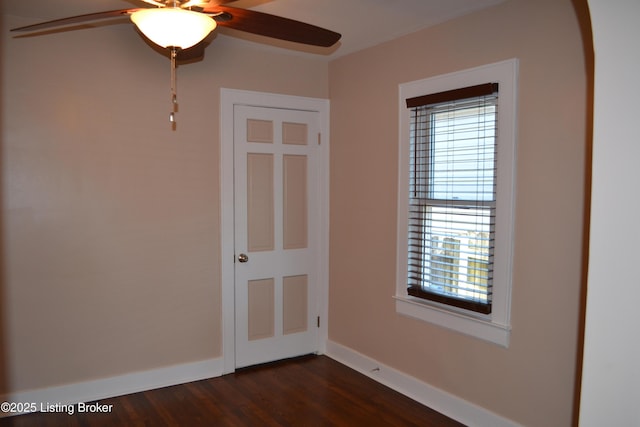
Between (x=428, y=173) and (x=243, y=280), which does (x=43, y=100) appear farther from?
(x=428, y=173)

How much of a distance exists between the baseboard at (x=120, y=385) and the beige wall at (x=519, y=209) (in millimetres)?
1322

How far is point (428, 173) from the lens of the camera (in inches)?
125

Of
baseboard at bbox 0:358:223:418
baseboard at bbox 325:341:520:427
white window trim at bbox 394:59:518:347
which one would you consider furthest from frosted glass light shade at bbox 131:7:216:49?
baseboard at bbox 325:341:520:427

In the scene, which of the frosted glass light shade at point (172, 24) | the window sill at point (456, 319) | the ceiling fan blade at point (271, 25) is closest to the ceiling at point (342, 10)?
the ceiling fan blade at point (271, 25)

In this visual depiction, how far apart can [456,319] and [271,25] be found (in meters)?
2.09

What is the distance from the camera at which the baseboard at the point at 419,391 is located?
9.30 feet

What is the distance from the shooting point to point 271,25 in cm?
206

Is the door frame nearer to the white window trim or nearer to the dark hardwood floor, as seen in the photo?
the dark hardwood floor

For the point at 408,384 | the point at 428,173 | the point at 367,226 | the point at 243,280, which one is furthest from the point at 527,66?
the point at 243,280

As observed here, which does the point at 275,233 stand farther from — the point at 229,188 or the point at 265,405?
the point at 265,405

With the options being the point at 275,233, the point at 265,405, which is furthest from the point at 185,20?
the point at 265,405

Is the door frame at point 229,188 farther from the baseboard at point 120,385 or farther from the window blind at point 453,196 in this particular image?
the window blind at point 453,196

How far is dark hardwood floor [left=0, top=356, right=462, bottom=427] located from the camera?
2951 mm

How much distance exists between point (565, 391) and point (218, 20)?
8.25 ft
